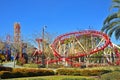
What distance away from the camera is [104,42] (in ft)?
233

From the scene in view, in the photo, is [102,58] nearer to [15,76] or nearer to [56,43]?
[56,43]

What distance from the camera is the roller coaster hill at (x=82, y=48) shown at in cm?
7038

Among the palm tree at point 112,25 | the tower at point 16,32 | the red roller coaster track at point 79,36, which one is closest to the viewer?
the palm tree at point 112,25

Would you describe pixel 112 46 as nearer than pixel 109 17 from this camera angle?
No

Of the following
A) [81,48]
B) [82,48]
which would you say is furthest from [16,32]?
[82,48]

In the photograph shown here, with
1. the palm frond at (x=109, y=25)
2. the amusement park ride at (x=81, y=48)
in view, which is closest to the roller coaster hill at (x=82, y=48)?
the amusement park ride at (x=81, y=48)

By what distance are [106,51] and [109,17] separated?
4939 centimetres

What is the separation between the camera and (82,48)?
77.2 m

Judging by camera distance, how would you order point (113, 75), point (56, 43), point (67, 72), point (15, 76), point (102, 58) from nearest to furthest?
point (113, 75), point (15, 76), point (67, 72), point (56, 43), point (102, 58)

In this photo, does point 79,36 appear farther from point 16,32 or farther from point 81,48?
point 16,32

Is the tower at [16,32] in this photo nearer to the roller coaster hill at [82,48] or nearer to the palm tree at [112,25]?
the roller coaster hill at [82,48]

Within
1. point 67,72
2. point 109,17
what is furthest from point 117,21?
point 67,72

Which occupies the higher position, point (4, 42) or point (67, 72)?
point (4, 42)

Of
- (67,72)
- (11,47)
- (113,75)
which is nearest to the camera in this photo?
(113,75)
